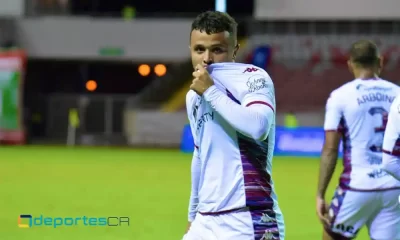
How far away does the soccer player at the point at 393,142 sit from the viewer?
3.88 m

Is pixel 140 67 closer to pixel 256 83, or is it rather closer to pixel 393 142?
pixel 393 142

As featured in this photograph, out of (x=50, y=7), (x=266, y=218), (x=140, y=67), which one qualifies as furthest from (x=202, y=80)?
(x=140, y=67)

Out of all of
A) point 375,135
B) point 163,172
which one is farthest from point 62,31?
point 375,135

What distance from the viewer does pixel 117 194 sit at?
12.0 m

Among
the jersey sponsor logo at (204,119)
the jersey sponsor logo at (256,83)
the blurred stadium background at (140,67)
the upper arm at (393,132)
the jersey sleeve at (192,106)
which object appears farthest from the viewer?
the blurred stadium background at (140,67)

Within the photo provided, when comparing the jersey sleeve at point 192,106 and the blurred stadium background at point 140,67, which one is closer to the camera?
the jersey sleeve at point 192,106

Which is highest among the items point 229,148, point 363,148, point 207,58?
point 207,58

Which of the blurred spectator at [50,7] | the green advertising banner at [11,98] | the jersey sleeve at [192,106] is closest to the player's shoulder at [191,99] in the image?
the jersey sleeve at [192,106]

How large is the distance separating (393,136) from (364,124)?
99 cm

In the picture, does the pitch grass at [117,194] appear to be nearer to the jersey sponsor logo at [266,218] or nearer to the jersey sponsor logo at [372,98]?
the jersey sponsor logo at [372,98]

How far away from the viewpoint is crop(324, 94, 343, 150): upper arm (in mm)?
4941

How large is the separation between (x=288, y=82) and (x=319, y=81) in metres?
1.23

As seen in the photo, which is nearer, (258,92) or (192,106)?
(258,92)

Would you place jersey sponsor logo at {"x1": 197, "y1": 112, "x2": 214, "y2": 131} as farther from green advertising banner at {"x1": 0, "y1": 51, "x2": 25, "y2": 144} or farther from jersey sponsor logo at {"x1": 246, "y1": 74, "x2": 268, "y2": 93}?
green advertising banner at {"x1": 0, "y1": 51, "x2": 25, "y2": 144}
